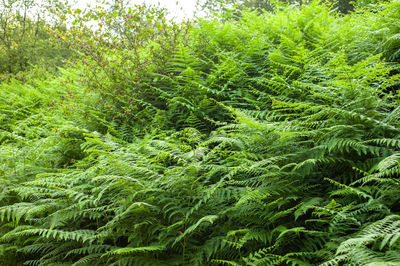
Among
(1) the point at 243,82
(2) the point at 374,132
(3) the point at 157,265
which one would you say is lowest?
(3) the point at 157,265

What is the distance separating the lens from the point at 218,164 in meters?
3.59

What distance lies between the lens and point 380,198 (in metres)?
2.34

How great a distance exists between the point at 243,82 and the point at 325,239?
304 centimetres

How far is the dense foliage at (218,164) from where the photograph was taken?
2.41 metres

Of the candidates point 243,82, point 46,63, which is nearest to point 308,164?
Result: point 243,82

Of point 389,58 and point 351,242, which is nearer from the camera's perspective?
point 351,242

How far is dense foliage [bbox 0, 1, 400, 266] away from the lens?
241cm

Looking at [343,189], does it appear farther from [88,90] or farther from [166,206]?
[88,90]

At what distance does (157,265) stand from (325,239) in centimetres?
143

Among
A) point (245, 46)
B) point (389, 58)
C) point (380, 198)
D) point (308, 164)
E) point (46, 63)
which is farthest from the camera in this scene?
point (46, 63)

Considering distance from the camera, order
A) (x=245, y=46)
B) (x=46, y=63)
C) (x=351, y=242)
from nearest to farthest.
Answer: (x=351, y=242)
(x=245, y=46)
(x=46, y=63)

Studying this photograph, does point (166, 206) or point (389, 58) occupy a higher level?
point (389, 58)

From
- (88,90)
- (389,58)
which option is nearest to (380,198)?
(389,58)

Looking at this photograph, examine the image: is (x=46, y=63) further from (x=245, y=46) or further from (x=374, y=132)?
(x=374, y=132)
